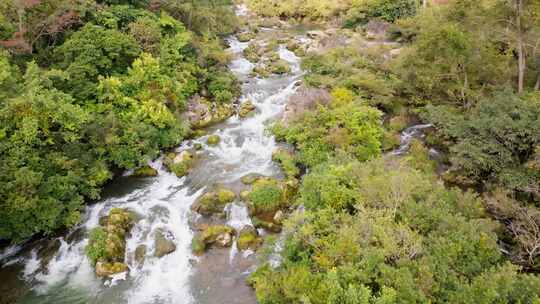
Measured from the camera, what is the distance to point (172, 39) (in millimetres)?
24156

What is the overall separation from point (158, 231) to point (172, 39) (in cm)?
1451

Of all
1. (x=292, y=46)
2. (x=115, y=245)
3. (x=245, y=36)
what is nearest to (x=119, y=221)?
(x=115, y=245)

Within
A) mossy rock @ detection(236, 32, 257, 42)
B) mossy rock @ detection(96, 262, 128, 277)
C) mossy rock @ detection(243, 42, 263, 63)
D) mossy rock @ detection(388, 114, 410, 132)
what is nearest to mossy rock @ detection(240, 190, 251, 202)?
mossy rock @ detection(96, 262, 128, 277)

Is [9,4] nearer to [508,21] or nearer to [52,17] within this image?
[52,17]

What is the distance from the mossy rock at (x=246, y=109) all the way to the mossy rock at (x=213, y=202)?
335 inches

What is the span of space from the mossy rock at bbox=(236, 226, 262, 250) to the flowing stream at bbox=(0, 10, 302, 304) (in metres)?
0.31

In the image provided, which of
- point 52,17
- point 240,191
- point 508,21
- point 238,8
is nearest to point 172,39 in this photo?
point 52,17

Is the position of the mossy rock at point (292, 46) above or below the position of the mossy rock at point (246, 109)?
above

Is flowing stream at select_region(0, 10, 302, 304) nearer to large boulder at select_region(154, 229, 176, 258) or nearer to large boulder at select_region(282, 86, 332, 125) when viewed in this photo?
large boulder at select_region(154, 229, 176, 258)

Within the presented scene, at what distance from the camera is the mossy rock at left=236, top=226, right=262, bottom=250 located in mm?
14577

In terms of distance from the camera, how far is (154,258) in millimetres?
14352

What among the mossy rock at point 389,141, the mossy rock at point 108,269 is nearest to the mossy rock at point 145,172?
the mossy rock at point 108,269

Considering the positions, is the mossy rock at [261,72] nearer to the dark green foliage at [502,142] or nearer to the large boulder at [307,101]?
the large boulder at [307,101]

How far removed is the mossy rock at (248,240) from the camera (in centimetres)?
1458
